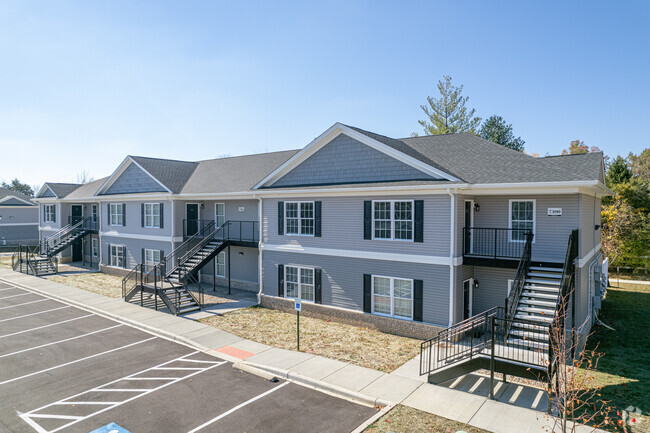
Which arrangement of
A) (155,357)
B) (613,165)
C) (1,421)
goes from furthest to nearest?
(613,165), (155,357), (1,421)

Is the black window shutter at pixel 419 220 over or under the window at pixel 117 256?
over

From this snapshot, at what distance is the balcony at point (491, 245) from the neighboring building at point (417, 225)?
39 mm

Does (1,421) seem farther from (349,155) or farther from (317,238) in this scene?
(349,155)

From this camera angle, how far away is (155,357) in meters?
13.6

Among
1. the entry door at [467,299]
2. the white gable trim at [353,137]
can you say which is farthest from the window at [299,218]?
the entry door at [467,299]

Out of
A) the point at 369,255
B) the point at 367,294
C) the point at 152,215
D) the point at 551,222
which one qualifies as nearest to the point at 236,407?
the point at 367,294

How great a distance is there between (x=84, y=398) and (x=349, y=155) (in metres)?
12.4

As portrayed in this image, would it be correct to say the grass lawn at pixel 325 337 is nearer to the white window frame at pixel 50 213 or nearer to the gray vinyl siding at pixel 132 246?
the gray vinyl siding at pixel 132 246

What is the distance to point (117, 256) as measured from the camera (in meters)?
29.5

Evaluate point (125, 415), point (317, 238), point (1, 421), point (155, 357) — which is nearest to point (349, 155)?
point (317, 238)

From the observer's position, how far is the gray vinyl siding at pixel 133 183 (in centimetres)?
2659

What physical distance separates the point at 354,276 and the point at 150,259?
1637 centimetres

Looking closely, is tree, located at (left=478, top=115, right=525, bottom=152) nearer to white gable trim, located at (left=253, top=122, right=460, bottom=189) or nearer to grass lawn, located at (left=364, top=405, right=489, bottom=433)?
white gable trim, located at (left=253, top=122, right=460, bottom=189)

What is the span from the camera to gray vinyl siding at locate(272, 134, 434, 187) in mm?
16156
